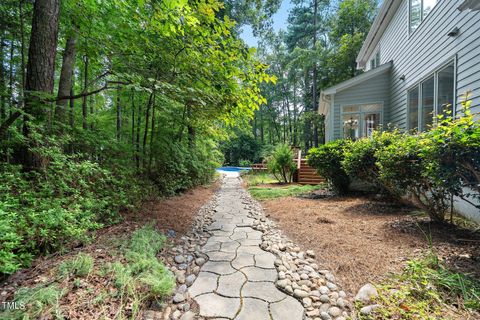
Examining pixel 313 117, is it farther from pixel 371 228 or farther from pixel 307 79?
pixel 371 228

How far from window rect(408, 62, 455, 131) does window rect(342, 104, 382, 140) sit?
6.06 feet

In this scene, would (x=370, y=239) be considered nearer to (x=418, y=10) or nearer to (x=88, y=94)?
(x=88, y=94)

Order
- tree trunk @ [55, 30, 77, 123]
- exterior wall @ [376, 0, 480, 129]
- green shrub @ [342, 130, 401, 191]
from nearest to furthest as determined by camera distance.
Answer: tree trunk @ [55, 30, 77, 123] < exterior wall @ [376, 0, 480, 129] < green shrub @ [342, 130, 401, 191]

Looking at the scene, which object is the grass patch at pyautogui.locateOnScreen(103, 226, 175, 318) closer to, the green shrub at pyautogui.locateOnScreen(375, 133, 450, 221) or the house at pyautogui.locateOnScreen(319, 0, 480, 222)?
the green shrub at pyautogui.locateOnScreen(375, 133, 450, 221)

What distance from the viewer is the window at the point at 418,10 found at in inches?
203

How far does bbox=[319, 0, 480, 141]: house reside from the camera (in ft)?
12.9

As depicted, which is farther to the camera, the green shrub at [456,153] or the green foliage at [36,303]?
the green shrub at [456,153]

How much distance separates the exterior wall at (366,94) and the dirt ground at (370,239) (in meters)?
4.70

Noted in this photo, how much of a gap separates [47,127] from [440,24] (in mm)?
7402

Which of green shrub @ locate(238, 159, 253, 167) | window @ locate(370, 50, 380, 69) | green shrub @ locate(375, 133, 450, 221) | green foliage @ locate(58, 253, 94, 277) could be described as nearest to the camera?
green foliage @ locate(58, 253, 94, 277)

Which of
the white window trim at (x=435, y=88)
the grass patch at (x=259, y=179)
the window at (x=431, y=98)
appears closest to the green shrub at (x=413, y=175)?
the white window trim at (x=435, y=88)

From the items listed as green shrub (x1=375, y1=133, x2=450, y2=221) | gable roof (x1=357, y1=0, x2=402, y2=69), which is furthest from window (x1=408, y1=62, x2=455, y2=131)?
gable roof (x1=357, y1=0, x2=402, y2=69)

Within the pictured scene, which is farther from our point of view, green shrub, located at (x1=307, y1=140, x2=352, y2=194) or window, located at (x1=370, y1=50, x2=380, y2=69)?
window, located at (x1=370, y1=50, x2=380, y2=69)

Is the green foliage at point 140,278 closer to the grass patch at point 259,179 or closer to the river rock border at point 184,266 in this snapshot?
the river rock border at point 184,266
